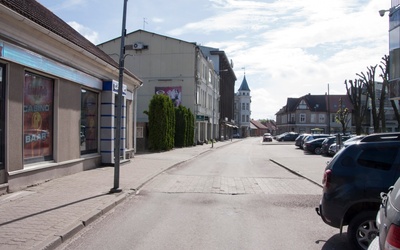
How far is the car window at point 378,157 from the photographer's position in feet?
18.3

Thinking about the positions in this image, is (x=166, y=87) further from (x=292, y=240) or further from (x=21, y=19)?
(x=292, y=240)

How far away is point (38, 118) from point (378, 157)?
8.80m

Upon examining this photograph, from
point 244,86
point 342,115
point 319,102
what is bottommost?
point 342,115

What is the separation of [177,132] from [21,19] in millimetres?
27364

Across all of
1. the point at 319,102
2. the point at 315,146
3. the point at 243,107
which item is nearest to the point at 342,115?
the point at 315,146

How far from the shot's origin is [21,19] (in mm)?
8953

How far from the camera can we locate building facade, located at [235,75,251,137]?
4441 inches

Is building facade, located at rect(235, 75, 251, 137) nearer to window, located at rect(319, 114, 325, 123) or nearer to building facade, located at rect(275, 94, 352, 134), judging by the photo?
building facade, located at rect(275, 94, 352, 134)

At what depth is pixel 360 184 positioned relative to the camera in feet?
18.0

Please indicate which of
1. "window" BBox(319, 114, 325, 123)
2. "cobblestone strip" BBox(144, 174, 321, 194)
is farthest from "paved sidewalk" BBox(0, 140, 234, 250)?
"window" BBox(319, 114, 325, 123)

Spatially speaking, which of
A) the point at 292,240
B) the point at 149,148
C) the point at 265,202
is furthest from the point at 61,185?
the point at 149,148

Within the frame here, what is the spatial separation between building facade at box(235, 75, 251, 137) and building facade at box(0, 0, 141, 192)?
317 ft

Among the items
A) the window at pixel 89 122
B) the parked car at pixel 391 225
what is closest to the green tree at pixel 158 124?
the window at pixel 89 122

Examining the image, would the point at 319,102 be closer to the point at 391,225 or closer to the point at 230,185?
the point at 230,185
